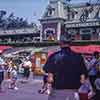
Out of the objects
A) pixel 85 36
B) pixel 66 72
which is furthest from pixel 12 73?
pixel 85 36

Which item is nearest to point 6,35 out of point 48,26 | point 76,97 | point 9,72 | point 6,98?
point 48,26

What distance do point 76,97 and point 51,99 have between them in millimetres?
421

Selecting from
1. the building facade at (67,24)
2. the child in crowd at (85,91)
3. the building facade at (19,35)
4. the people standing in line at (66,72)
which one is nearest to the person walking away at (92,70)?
the child in crowd at (85,91)

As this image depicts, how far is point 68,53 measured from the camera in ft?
19.9

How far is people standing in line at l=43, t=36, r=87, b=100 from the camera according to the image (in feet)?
19.6

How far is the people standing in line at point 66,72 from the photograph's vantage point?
597cm

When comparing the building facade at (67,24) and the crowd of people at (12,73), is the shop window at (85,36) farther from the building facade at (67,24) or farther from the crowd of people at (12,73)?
the crowd of people at (12,73)

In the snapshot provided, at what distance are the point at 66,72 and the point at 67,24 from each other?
154ft

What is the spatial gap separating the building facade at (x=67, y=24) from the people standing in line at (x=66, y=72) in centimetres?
4201

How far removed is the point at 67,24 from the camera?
173 ft

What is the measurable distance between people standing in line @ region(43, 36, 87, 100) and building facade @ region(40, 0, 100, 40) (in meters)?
42.0

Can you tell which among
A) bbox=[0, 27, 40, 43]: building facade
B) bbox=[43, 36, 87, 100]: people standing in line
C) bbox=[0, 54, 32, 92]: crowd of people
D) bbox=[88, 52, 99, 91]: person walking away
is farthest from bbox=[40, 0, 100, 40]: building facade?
bbox=[43, 36, 87, 100]: people standing in line

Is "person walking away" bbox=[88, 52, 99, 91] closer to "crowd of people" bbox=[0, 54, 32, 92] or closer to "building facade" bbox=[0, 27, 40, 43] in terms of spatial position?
"crowd of people" bbox=[0, 54, 32, 92]

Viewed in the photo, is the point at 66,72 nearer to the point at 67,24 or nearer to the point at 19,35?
the point at 67,24
